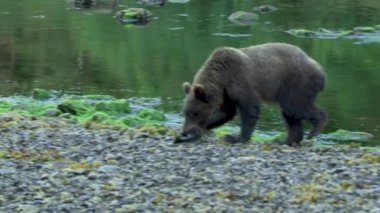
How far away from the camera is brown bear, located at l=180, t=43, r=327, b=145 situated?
1517cm

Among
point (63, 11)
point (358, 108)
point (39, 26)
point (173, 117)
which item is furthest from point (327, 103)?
point (63, 11)

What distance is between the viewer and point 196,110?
595 inches

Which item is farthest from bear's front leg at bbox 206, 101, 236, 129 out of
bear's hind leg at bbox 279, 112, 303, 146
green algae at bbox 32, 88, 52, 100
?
green algae at bbox 32, 88, 52, 100

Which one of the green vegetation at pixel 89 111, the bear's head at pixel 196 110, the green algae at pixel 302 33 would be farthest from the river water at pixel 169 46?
the bear's head at pixel 196 110

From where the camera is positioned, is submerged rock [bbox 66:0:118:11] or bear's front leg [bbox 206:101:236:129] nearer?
bear's front leg [bbox 206:101:236:129]

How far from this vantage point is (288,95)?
15.6 m

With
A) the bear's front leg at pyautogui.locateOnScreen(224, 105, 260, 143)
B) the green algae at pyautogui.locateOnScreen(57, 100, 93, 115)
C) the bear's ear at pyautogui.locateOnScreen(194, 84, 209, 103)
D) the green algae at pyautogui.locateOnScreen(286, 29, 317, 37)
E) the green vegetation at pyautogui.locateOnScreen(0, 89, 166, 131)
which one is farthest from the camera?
the green algae at pyautogui.locateOnScreen(286, 29, 317, 37)

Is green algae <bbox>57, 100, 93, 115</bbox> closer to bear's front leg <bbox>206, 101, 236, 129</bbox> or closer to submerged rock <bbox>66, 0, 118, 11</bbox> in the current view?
bear's front leg <bbox>206, 101, 236, 129</bbox>

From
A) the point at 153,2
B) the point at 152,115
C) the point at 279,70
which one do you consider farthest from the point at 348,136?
the point at 153,2

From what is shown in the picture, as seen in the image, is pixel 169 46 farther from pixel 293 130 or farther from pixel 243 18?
pixel 293 130

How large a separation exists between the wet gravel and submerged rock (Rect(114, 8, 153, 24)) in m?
30.1

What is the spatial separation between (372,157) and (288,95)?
6.66ft

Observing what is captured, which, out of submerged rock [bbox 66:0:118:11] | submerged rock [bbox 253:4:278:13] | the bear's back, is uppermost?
the bear's back

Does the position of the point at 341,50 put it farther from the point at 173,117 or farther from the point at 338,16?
the point at 173,117
